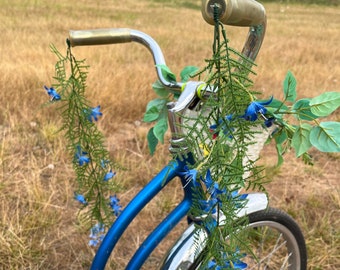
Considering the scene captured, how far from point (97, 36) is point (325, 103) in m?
0.40

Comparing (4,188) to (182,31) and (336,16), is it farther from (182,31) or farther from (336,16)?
(336,16)

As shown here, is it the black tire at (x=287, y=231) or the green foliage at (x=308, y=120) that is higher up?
the green foliage at (x=308, y=120)

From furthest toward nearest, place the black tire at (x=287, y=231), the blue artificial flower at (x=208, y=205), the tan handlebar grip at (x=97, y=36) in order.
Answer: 1. the black tire at (x=287, y=231)
2. the tan handlebar grip at (x=97, y=36)
3. the blue artificial flower at (x=208, y=205)

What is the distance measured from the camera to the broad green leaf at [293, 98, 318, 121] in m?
0.59

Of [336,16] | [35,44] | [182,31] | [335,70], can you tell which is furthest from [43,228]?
[336,16]

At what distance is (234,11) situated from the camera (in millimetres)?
449

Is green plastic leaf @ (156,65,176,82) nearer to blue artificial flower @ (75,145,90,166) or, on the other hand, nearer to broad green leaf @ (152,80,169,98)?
broad green leaf @ (152,80,169,98)

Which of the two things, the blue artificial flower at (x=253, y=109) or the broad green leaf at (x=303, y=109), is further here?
the broad green leaf at (x=303, y=109)

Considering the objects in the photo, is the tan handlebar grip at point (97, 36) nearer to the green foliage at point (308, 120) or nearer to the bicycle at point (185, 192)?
the bicycle at point (185, 192)

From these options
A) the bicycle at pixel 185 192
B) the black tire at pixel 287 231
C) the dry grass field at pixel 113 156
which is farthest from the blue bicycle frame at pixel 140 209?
the dry grass field at pixel 113 156

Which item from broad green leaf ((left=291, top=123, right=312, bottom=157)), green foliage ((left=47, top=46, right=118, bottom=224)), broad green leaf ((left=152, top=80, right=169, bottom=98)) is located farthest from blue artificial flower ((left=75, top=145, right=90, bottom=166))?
broad green leaf ((left=291, top=123, right=312, bottom=157))

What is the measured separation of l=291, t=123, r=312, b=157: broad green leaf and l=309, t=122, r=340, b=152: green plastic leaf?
20 millimetres

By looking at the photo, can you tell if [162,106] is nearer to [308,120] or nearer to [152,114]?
[152,114]

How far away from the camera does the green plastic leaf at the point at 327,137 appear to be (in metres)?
0.56
